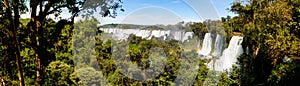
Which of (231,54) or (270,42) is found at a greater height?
(270,42)

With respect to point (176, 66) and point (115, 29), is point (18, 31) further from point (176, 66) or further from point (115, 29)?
point (176, 66)

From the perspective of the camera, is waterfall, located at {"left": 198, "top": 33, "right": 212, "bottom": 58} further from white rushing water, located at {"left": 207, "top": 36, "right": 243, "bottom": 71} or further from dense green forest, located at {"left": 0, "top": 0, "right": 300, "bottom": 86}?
white rushing water, located at {"left": 207, "top": 36, "right": 243, "bottom": 71}

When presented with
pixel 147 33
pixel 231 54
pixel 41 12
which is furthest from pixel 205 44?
pixel 231 54

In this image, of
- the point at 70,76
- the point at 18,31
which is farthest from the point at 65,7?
the point at 70,76

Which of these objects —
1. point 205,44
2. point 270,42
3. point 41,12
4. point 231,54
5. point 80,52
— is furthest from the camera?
point 231,54

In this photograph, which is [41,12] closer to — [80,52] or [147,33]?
[80,52]

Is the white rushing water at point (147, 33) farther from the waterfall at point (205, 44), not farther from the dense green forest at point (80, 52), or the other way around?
the waterfall at point (205, 44)

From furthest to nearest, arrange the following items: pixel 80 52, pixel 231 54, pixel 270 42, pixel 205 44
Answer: pixel 231 54
pixel 270 42
pixel 205 44
pixel 80 52
